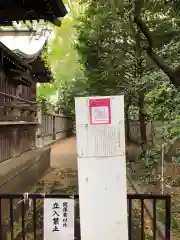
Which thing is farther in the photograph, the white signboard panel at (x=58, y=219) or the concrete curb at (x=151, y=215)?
the concrete curb at (x=151, y=215)

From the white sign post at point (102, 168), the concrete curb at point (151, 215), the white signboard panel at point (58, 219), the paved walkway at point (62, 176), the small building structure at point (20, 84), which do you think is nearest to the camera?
the white sign post at point (102, 168)

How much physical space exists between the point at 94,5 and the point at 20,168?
7908 mm

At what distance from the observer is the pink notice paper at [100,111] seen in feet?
12.1

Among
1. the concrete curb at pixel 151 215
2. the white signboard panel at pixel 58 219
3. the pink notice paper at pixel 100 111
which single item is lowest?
the concrete curb at pixel 151 215

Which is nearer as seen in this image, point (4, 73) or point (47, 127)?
point (4, 73)

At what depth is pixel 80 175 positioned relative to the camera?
367 centimetres

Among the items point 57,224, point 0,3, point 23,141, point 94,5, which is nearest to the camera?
point 57,224

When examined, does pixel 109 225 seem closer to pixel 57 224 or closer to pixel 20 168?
pixel 57 224

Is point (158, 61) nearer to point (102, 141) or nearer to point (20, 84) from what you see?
point (102, 141)

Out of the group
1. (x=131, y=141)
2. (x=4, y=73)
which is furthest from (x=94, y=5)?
(x=131, y=141)

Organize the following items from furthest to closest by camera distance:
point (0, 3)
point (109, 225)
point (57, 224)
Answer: point (0, 3) < point (57, 224) < point (109, 225)

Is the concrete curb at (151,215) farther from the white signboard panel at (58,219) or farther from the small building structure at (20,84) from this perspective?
the small building structure at (20,84)

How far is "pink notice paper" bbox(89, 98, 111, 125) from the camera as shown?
3.70 meters

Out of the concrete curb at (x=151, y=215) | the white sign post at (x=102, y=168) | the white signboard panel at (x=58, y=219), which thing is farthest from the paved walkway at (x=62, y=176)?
the white sign post at (x=102, y=168)
